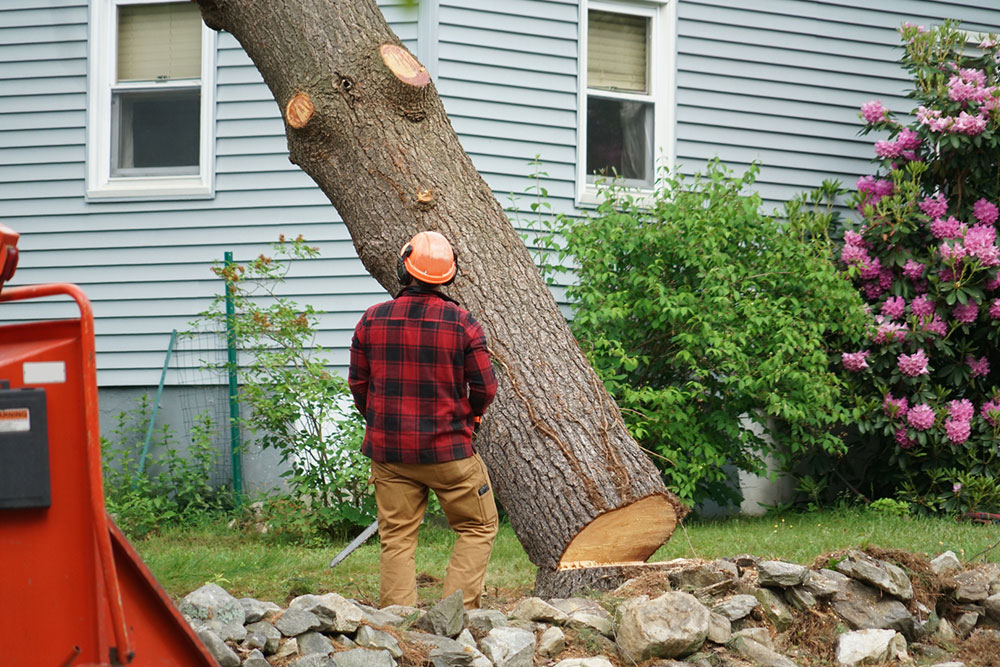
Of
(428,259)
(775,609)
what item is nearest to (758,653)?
(775,609)

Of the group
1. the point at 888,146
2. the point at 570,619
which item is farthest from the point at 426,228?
the point at 888,146

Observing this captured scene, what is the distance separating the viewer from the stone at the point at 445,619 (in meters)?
3.93

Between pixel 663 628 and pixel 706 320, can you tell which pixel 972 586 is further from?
pixel 706 320

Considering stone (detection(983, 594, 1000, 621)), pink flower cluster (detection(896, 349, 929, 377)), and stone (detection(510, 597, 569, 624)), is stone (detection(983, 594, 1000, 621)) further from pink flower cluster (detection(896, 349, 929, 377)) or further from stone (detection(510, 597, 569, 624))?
pink flower cluster (detection(896, 349, 929, 377))

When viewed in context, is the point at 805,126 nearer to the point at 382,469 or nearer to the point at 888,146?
the point at 888,146

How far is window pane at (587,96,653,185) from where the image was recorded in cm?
937

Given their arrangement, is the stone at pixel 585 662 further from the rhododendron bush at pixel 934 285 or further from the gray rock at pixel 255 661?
the rhododendron bush at pixel 934 285

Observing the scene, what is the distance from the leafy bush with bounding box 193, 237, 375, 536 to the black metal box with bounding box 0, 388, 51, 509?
17.3ft

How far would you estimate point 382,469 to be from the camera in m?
4.70

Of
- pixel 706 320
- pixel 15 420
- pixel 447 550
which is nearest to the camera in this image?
pixel 15 420

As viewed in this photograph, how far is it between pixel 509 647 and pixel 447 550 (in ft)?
11.1

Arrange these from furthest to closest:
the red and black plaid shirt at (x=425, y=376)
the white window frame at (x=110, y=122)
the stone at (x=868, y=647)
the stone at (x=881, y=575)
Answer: the white window frame at (x=110, y=122) → the stone at (x=881, y=575) → the red and black plaid shirt at (x=425, y=376) → the stone at (x=868, y=647)

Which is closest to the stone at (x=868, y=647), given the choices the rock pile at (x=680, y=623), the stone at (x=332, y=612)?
the rock pile at (x=680, y=623)

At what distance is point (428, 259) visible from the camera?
14.9ft
